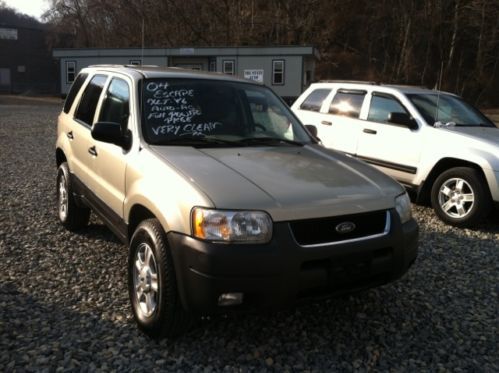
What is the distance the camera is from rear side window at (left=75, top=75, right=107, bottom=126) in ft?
15.8

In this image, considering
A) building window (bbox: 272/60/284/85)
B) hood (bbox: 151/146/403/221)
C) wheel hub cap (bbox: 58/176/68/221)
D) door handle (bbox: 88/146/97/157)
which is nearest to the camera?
hood (bbox: 151/146/403/221)

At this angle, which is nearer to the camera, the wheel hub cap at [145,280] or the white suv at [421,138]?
the wheel hub cap at [145,280]

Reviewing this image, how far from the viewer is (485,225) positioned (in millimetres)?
6461

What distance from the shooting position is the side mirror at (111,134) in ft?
12.0

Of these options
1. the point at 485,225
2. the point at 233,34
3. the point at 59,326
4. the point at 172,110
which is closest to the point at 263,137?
the point at 172,110

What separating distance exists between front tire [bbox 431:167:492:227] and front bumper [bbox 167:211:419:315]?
3577 mm

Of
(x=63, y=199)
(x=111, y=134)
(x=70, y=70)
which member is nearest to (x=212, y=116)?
(x=111, y=134)

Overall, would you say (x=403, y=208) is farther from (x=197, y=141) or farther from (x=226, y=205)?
(x=197, y=141)

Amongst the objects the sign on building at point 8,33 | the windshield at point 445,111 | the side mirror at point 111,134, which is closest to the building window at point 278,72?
the windshield at point 445,111

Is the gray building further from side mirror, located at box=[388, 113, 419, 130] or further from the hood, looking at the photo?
the hood

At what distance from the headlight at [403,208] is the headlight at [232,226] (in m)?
1.04

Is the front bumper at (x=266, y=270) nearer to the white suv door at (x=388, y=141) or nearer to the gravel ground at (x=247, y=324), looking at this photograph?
the gravel ground at (x=247, y=324)

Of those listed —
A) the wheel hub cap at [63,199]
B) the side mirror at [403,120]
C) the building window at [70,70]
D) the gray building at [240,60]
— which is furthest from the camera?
the building window at [70,70]

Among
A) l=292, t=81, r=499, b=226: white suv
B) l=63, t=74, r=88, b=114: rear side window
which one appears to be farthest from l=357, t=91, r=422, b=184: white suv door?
l=63, t=74, r=88, b=114: rear side window
